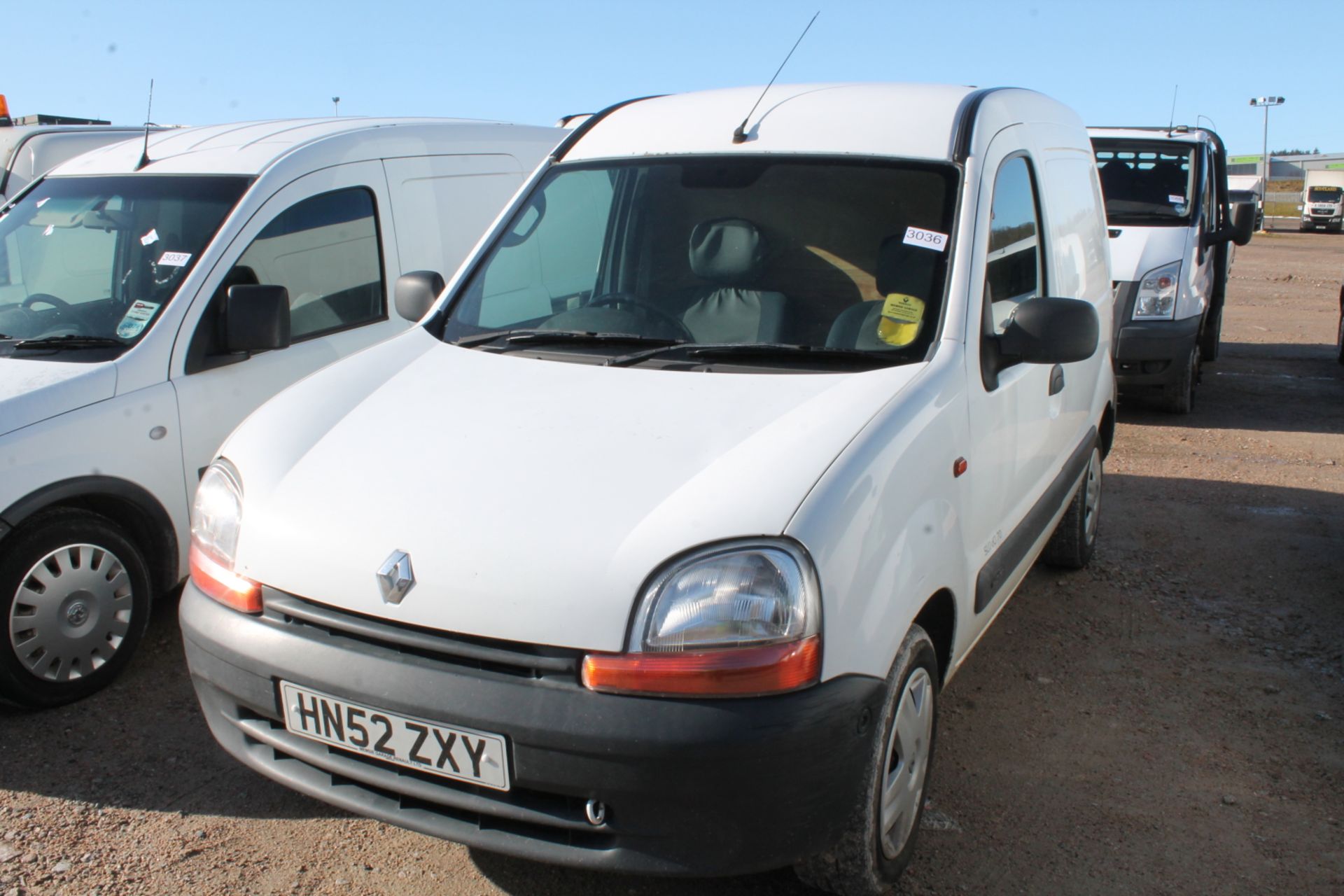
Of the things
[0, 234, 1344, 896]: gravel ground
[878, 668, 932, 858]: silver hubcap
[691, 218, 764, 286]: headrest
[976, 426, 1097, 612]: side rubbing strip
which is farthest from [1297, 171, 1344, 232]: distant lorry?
[878, 668, 932, 858]: silver hubcap

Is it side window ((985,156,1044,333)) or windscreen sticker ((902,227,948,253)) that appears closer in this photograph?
windscreen sticker ((902,227,948,253))

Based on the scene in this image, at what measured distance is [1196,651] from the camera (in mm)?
4289

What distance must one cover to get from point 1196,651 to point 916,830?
6.71 ft

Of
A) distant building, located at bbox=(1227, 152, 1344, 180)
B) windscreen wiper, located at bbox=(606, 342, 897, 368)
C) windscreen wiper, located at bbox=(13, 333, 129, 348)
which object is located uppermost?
distant building, located at bbox=(1227, 152, 1344, 180)

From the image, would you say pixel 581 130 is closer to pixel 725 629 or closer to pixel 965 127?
pixel 965 127

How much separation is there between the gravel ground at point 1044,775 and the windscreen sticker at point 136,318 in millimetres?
1154

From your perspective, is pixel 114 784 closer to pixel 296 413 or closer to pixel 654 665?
pixel 296 413

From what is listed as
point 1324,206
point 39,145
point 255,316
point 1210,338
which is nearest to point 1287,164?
point 1324,206

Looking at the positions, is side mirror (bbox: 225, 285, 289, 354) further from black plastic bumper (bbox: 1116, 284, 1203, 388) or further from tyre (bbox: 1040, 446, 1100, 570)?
black plastic bumper (bbox: 1116, 284, 1203, 388)

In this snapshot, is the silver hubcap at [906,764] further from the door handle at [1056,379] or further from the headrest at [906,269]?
the door handle at [1056,379]

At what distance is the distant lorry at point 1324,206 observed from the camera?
43.5m

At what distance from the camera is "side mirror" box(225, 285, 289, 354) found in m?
4.06

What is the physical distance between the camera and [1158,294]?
8.26 meters

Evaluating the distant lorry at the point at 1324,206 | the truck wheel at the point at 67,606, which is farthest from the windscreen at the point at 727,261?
the distant lorry at the point at 1324,206
